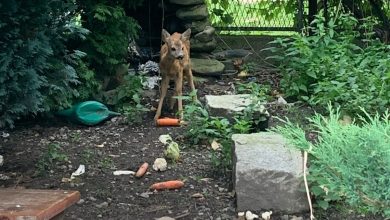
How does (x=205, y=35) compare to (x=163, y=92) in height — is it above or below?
above

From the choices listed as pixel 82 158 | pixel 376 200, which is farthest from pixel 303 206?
pixel 82 158

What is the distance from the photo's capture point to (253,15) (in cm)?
996

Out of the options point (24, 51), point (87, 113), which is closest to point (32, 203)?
point (24, 51)

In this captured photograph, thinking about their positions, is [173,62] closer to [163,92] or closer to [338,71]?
[163,92]

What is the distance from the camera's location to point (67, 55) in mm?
6746

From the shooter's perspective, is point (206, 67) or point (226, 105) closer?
point (226, 105)

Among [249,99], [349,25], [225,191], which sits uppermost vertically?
[349,25]

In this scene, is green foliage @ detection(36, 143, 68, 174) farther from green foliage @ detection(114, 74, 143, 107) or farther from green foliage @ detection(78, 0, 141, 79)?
green foliage @ detection(78, 0, 141, 79)

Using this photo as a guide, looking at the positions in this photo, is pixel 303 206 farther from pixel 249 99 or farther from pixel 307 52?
pixel 307 52

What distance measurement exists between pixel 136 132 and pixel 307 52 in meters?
1.91

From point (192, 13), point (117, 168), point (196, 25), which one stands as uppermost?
point (192, 13)

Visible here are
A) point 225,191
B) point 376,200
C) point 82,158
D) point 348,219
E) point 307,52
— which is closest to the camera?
point 376,200

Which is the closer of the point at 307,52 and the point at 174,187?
the point at 174,187

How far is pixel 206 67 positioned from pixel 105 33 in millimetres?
1681
